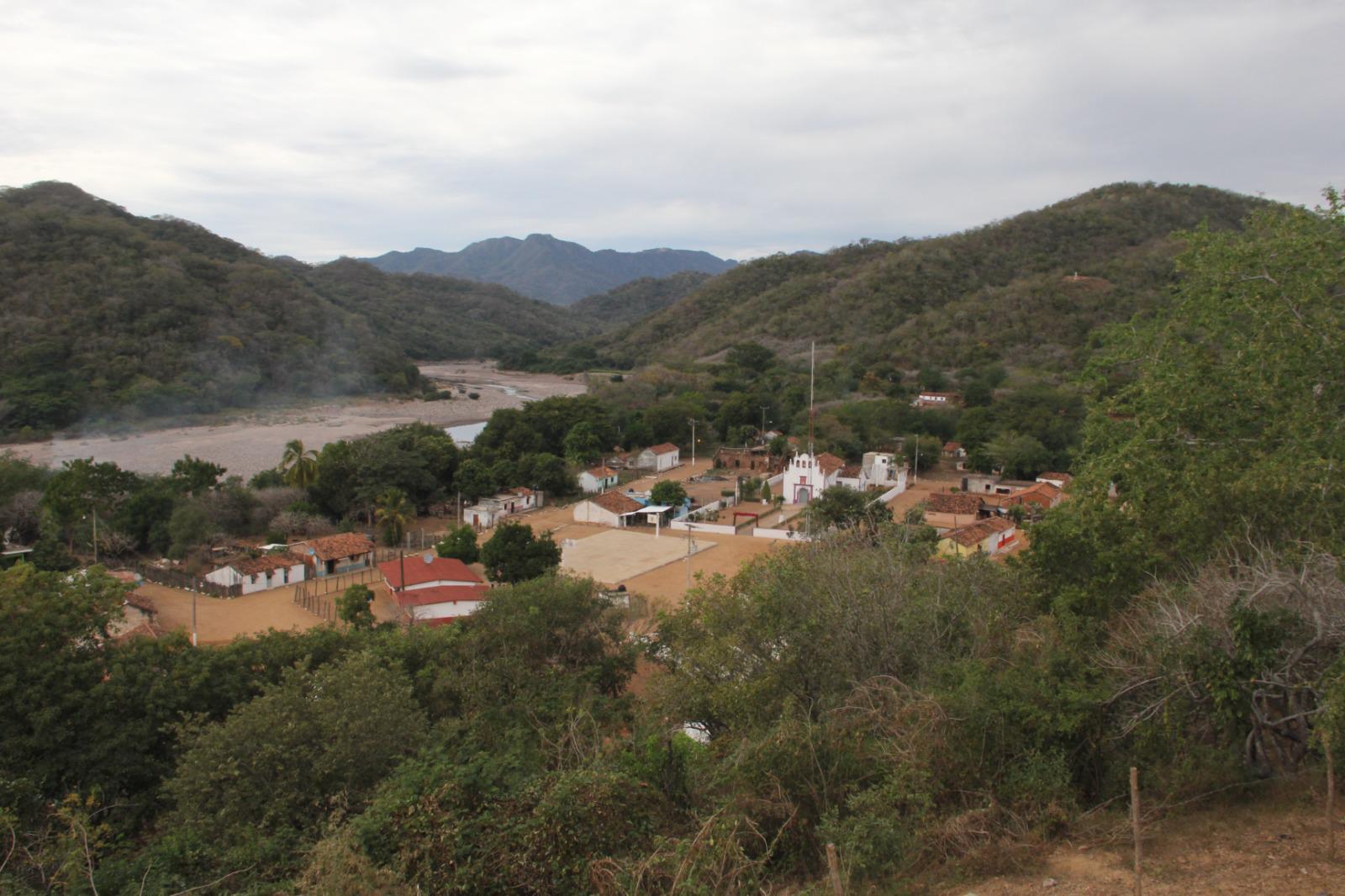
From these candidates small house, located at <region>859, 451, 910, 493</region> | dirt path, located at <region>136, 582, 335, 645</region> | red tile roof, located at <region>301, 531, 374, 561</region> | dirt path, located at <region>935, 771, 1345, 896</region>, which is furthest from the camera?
small house, located at <region>859, 451, 910, 493</region>

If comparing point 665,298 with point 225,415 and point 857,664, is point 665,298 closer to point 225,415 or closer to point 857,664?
point 225,415

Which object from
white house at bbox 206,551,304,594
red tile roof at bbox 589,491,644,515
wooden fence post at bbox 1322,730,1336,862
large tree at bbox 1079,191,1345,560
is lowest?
white house at bbox 206,551,304,594

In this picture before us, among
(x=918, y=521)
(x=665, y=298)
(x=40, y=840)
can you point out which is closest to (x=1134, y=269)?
(x=918, y=521)

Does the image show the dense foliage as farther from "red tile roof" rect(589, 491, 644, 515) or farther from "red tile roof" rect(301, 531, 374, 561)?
"red tile roof" rect(589, 491, 644, 515)

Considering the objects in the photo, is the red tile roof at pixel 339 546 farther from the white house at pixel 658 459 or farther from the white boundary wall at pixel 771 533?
the white house at pixel 658 459

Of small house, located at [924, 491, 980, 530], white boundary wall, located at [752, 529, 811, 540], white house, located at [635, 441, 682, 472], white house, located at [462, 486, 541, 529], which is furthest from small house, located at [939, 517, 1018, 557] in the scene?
white house, located at [635, 441, 682, 472]

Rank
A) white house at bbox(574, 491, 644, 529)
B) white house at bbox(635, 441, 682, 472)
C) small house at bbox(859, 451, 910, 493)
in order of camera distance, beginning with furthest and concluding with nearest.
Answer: white house at bbox(635, 441, 682, 472) → small house at bbox(859, 451, 910, 493) → white house at bbox(574, 491, 644, 529)
